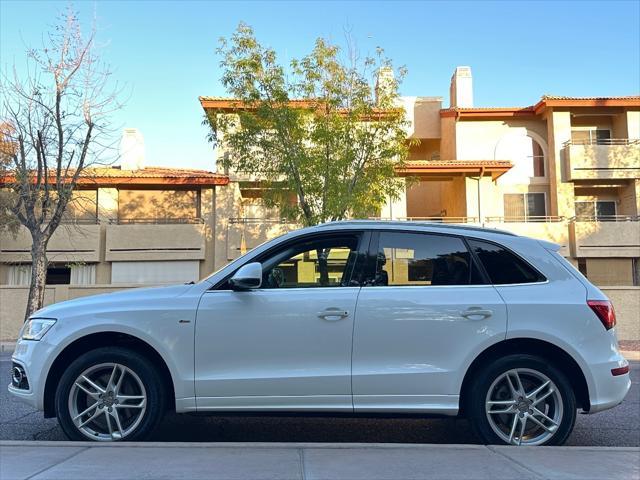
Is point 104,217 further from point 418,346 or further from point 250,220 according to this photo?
point 418,346

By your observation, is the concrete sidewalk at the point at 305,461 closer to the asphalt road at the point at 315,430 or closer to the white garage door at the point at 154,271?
the asphalt road at the point at 315,430

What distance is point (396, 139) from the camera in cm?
1611

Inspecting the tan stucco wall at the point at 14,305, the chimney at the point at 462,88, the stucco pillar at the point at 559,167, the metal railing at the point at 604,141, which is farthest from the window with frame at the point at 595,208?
the tan stucco wall at the point at 14,305

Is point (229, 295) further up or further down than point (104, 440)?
further up

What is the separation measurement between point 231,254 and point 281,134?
8.63 m

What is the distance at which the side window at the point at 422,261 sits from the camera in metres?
4.43

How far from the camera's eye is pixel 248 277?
4.22 metres

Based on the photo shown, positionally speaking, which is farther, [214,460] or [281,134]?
[281,134]

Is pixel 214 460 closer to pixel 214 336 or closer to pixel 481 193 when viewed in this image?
pixel 214 336

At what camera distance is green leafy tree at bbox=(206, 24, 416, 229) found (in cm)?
1541

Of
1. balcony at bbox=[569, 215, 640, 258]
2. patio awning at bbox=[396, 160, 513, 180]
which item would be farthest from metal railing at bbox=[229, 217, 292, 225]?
balcony at bbox=[569, 215, 640, 258]

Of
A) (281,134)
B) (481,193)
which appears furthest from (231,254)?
(481,193)

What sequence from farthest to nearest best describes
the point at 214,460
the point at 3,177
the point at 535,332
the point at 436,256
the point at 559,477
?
the point at 3,177 < the point at 436,256 < the point at 535,332 < the point at 214,460 < the point at 559,477

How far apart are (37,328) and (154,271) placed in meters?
19.2
